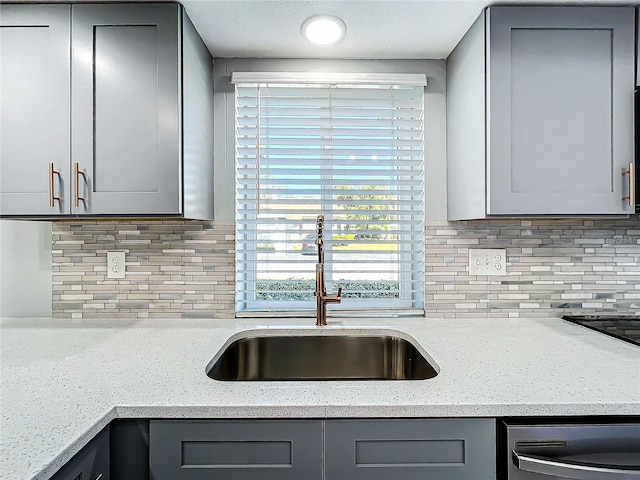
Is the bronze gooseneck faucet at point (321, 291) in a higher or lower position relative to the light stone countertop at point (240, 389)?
higher

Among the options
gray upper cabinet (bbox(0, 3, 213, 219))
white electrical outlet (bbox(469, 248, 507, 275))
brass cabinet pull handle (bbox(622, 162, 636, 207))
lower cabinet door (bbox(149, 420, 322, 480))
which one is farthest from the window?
lower cabinet door (bbox(149, 420, 322, 480))

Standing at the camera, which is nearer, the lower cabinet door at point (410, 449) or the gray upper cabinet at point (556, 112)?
the lower cabinet door at point (410, 449)

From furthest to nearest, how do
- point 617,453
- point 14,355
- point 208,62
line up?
point 208,62 → point 14,355 → point 617,453

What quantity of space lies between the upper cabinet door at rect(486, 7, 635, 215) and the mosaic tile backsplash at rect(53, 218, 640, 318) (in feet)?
1.24

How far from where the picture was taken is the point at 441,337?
5.01ft

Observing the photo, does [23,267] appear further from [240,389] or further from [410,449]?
[410,449]

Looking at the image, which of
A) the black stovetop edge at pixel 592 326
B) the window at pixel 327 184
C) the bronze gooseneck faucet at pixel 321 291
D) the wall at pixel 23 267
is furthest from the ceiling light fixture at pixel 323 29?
the black stovetop edge at pixel 592 326

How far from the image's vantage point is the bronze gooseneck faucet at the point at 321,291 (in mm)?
1701

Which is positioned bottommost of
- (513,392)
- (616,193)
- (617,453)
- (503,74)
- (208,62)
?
(617,453)

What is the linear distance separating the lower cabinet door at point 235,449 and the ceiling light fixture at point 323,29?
1.31 metres

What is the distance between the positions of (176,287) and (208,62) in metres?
0.94

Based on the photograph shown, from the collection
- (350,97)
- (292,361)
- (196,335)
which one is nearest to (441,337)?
(292,361)

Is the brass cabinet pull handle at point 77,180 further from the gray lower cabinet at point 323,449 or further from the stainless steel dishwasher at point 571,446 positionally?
the stainless steel dishwasher at point 571,446

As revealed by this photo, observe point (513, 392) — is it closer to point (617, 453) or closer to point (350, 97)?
point (617, 453)
